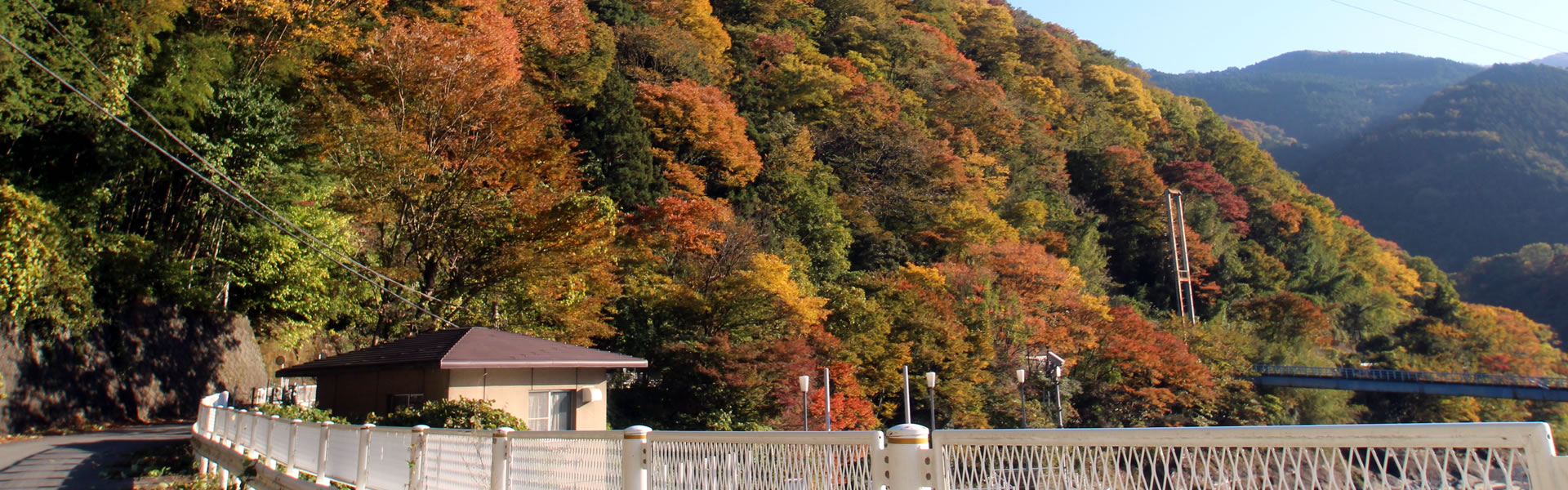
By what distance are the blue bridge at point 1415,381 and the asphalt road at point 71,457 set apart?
46844mm

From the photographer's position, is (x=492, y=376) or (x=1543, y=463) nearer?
(x=1543, y=463)

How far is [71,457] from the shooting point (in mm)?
13445

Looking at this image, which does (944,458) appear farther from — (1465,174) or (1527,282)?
(1465,174)

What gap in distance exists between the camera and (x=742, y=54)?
166 ft

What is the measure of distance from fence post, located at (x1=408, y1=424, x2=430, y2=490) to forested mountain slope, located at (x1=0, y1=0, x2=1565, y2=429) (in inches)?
533

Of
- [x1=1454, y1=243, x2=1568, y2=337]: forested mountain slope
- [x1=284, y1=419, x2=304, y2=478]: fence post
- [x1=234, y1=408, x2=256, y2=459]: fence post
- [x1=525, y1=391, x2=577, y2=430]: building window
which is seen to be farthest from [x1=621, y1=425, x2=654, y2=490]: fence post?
[x1=1454, y1=243, x2=1568, y2=337]: forested mountain slope

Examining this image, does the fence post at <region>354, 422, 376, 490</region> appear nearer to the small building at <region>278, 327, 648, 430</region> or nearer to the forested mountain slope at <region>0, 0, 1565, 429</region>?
the small building at <region>278, 327, 648, 430</region>

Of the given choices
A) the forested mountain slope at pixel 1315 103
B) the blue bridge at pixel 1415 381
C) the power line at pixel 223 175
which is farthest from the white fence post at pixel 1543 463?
the forested mountain slope at pixel 1315 103

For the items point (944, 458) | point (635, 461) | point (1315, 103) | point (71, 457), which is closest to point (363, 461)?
point (635, 461)

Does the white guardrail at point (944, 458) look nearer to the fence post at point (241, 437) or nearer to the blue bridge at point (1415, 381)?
the fence post at point (241, 437)

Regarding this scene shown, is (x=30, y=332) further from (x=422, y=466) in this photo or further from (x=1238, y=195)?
(x=1238, y=195)

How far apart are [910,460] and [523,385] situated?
12.5 metres

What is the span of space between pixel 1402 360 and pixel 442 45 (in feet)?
190

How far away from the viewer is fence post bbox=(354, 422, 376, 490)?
25.2 ft
